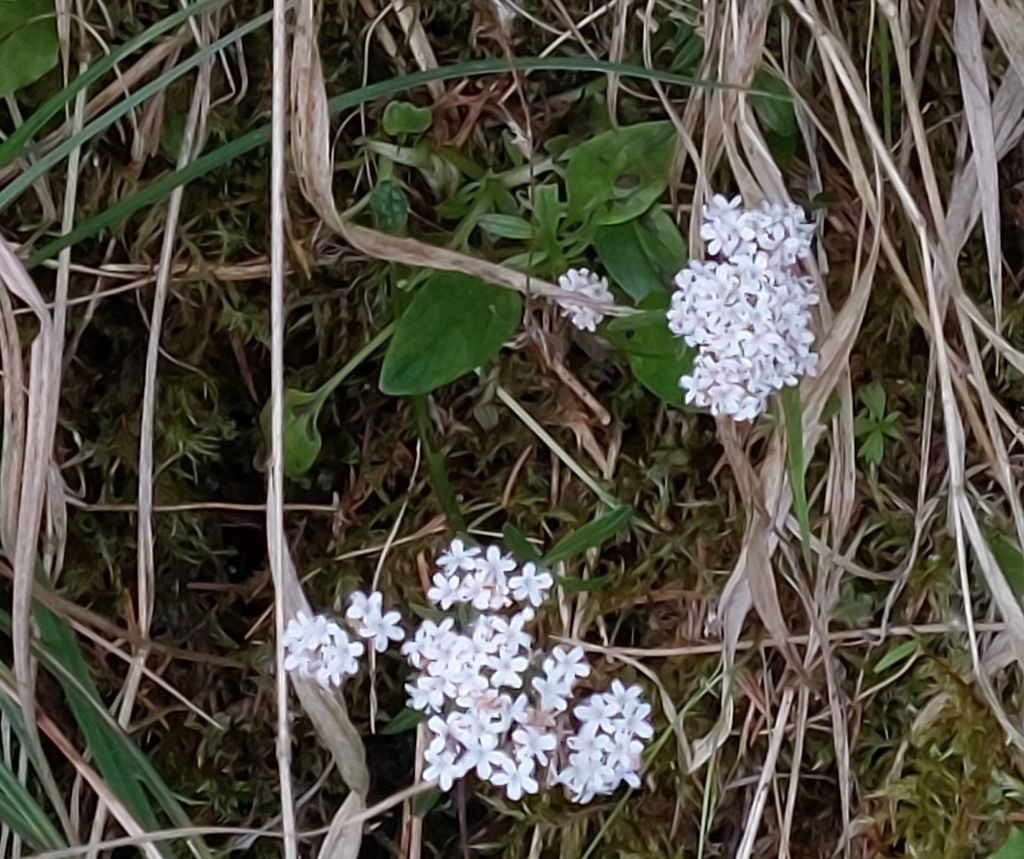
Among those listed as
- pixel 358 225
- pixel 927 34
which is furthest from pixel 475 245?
pixel 927 34

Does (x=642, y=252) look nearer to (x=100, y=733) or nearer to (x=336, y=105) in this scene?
(x=336, y=105)

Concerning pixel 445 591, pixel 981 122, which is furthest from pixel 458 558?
pixel 981 122

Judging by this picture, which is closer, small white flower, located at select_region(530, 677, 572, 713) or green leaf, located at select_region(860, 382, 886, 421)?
small white flower, located at select_region(530, 677, 572, 713)

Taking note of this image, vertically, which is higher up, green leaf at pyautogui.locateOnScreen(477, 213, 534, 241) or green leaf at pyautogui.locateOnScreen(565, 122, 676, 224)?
green leaf at pyautogui.locateOnScreen(565, 122, 676, 224)

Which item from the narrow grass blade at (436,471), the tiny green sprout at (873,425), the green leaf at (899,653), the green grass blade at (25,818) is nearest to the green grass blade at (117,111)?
the narrow grass blade at (436,471)

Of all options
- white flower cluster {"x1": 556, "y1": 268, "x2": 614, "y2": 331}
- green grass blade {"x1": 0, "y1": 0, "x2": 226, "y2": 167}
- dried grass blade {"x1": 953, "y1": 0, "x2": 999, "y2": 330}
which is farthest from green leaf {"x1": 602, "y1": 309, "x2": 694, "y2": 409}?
green grass blade {"x1": 0, "y1": 0, "x2": 226, "y2": 167}

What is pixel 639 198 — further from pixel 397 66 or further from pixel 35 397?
pixel 35 397

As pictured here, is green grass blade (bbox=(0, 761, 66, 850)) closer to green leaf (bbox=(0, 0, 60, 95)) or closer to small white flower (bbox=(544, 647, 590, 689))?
small white flower (bbox=(544, 647, 590, 689))
